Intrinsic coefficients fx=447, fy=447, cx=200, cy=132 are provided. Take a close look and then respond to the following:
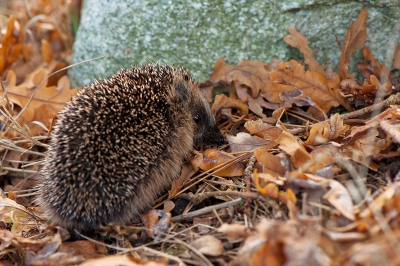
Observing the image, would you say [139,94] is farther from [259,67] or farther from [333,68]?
[333,68]

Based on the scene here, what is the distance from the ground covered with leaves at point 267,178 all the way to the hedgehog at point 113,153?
18cm

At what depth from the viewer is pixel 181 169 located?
15.7 ft

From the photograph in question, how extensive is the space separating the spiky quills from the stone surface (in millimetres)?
1278

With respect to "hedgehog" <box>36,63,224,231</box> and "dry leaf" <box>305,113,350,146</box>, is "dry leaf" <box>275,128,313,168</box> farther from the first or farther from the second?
"hedgehog" <box>36,63,224,231</box>

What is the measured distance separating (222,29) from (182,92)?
1.24m

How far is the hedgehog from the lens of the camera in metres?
3.89

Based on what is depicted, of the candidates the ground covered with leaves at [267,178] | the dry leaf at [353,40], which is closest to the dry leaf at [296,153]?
the ground covered with leaves at [267,178]

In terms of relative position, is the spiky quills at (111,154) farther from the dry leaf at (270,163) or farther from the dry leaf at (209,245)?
the dry leaf at (270,163)

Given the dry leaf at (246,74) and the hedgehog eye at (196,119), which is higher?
the dry leaf at (246,74)

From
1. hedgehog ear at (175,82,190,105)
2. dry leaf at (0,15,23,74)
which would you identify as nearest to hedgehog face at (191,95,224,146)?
hedgehog ear at (175,82,190,105)

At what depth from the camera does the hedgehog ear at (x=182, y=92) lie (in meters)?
4.84

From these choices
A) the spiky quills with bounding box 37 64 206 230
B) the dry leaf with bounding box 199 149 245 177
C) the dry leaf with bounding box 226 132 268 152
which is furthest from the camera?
the dry leaf with bounding box 226 132 268 152

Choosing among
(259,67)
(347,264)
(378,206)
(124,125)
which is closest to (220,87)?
(259,67)

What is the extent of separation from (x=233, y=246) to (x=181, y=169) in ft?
4.49
